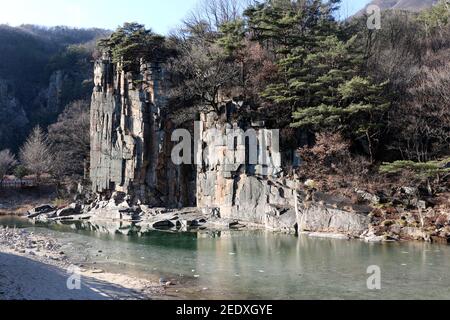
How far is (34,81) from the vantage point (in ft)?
248

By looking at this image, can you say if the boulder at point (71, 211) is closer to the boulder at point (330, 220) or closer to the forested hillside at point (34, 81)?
the boulder at point (330, 220)

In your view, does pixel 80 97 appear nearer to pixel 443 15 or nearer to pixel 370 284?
pixel 443 15

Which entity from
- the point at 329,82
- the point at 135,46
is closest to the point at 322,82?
the point at 329,82

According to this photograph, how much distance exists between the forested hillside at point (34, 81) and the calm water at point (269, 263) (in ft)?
144

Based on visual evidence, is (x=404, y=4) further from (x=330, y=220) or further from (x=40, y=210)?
(x=40, y=210)

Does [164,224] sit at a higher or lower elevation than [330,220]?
lower

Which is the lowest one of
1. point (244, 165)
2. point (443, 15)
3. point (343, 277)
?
point (343, 277)

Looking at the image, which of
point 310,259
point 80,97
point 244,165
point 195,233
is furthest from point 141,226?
point 80,97

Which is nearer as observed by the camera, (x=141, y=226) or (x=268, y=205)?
(x=268, y=205)

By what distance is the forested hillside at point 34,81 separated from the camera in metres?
65.5

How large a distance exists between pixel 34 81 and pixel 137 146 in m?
46.5

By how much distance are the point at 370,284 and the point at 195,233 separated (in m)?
14.3

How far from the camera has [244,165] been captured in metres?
31.0

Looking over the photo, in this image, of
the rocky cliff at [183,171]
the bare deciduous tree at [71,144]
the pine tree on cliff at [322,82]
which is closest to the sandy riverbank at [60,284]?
the rocky cliff at [183,171]
